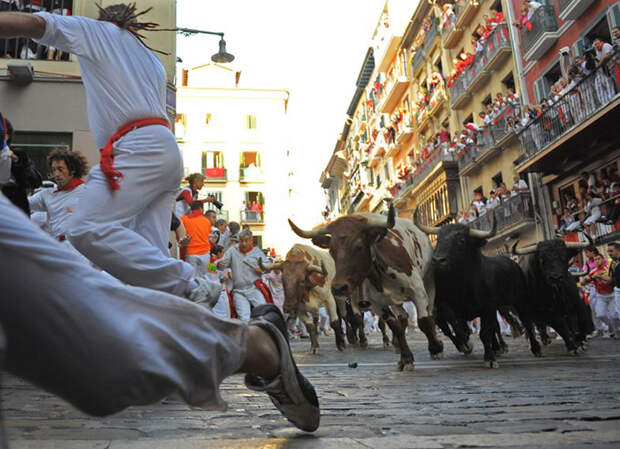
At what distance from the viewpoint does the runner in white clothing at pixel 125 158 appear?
10.7ft

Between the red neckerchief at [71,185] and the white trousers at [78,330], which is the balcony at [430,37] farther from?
the white trousers at [78,330]

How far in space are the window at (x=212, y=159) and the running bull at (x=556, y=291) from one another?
49571mm

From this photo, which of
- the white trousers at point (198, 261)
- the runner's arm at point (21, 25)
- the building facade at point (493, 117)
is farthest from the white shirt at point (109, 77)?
the building facade at point (493, 117)

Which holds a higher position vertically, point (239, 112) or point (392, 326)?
point (239, 112)

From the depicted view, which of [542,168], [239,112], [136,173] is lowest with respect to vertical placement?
[136,173]

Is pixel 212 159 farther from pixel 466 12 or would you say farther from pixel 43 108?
pixel 43 108

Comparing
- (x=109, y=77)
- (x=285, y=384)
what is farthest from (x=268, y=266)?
(x=285, y=384)

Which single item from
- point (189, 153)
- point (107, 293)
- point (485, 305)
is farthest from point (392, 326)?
point (189, 153)

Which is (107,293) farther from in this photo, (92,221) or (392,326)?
(392,326)

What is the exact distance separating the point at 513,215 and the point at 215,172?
3460 cm

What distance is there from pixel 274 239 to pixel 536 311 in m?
46.7

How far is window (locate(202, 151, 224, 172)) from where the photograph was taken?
56.4 meters

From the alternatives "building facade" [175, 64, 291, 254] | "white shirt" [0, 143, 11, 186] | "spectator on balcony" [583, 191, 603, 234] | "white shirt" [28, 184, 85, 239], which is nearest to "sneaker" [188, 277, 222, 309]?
"white shirt" [0, 143, 11, 186]

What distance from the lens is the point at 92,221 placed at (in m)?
3.24
